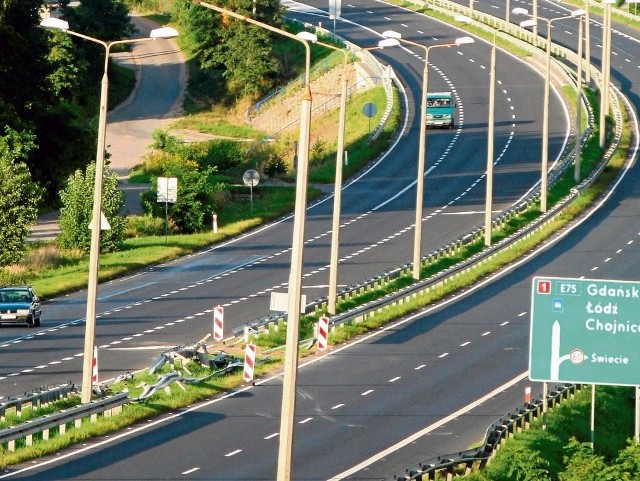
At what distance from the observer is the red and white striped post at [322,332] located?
4928 centimetres

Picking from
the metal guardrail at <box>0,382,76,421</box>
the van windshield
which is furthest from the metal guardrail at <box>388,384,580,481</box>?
the van windshield

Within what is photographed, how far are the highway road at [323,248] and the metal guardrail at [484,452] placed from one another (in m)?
11.5

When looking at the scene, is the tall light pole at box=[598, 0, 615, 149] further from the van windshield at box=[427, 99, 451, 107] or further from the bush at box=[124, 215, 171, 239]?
the bush at box=[124, 215, 171, 239]

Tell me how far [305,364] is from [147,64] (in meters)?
92.4

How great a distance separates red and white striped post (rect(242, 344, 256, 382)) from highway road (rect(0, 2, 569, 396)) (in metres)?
3.97

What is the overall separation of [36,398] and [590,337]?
12095 millimetres

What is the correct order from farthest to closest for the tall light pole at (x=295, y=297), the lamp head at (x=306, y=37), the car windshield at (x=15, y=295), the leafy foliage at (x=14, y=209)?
1. the leafy foliage at (x=14, y=209)
2. the car windshield at (x=15, y=295)
3. the lamp head at (x=306, y=37)
4. the tall light pole at (x=295, y=297)

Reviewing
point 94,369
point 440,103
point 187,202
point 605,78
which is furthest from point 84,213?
point 605,78

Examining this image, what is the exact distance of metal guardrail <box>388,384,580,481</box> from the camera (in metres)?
31.6

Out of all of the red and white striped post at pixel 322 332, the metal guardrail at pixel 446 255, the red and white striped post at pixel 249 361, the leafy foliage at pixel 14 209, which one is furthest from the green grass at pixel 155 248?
the red and white striped post at pixel 249 361

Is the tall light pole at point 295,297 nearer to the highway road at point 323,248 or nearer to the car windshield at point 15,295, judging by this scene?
the highway road at point 323,248

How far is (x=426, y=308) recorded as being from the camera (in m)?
58.5

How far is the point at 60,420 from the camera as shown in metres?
36.1

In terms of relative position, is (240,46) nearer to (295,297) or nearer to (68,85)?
(68,85)
